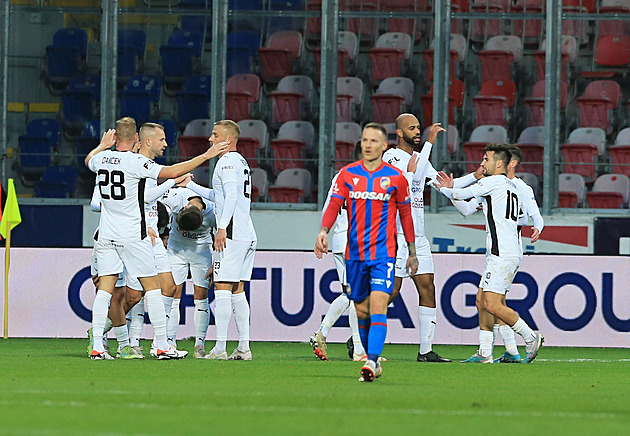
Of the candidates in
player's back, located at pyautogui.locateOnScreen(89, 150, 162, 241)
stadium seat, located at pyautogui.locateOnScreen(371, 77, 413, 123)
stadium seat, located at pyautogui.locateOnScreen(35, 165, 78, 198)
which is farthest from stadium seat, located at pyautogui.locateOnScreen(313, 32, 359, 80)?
player's back, located at pyautogui.locateOnScreen(89, 150, 162, 241)

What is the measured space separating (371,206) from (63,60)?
37.3ft

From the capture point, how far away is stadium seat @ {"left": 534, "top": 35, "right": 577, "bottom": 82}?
18.1 meters

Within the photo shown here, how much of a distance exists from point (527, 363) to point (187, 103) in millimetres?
9070

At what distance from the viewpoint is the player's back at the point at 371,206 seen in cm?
841

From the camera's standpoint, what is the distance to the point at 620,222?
53.6 feet

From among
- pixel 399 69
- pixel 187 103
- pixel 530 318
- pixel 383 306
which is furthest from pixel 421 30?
pixel 383 306

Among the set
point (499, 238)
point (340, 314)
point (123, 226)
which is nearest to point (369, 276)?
point (123, 226)

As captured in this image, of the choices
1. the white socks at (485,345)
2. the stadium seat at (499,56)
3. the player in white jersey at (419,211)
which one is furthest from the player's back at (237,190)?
the stadium seat at (499,56)

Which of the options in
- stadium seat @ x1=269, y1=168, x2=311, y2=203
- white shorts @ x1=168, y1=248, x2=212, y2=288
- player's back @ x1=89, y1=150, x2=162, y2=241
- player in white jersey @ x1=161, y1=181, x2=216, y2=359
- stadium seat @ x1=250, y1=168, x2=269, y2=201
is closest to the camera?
player's back @ x1=89, y1=150, x2=162, y2=241

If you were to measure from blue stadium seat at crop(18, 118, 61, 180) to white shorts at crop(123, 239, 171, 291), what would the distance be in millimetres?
7476

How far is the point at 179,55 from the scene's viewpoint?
1870 cm

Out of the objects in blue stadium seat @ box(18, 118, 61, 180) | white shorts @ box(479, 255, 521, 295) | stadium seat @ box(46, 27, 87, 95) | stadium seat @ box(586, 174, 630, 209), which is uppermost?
stadium seat @ box(46, 27, 87, 95)

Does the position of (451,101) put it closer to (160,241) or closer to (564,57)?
(564,57)

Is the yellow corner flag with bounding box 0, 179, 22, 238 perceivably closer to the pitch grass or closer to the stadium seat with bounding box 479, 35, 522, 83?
the pitch grass
